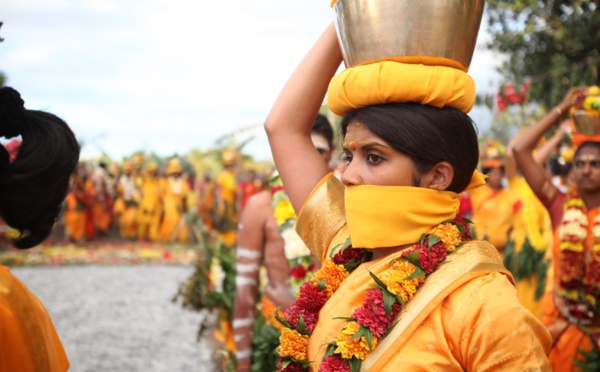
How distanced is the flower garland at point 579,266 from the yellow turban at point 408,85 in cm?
305

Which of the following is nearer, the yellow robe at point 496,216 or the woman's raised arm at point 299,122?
the woman's raised arm at point 299,122

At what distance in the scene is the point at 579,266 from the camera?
15.2 ft

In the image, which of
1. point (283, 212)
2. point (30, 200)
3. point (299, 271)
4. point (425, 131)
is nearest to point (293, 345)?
point (425, 131)

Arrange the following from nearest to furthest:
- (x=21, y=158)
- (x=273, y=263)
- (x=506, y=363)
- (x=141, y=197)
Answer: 1. (x=506, y=363)
2. (x=21, y=158)
3. (x=273, y=263)
4. (x=141, y=197)

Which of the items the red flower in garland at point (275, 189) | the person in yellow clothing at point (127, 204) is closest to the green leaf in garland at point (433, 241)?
the red flower in garland at point (275, 189)

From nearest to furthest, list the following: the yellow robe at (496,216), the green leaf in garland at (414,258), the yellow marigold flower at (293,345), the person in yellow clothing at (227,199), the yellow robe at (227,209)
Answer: the green leaf in garland at (414,258)
the yellow marigold flower at (293,345)
the yellow robe at (496,216)
the yellow robe at (227,209)
the person in yellow clothing at (227,199)

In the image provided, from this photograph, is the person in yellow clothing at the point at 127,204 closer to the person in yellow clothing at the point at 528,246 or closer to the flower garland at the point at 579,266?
the person in yellow clothing at the point at 528,246

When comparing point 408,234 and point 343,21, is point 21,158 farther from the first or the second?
point 408,234

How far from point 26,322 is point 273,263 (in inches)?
101

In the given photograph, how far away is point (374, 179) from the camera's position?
200cm

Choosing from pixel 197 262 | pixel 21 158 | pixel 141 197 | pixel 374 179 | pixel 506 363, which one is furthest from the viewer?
pixel 141 197

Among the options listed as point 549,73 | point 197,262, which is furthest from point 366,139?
point 197,262

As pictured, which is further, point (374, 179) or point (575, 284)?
point (575, 284)

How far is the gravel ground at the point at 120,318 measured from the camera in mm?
8570
